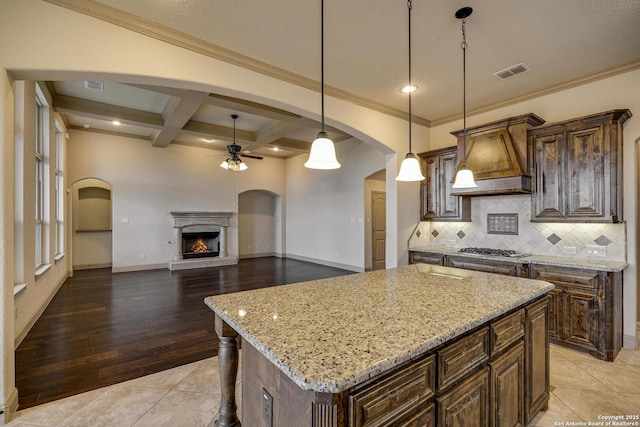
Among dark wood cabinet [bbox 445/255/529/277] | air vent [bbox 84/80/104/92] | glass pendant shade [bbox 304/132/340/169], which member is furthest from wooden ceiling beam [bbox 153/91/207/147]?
dark wood cabinet [bbox 445/255/529/277]

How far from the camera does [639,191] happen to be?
12.1 ft

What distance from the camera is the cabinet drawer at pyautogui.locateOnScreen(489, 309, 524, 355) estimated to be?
1621 millimetres

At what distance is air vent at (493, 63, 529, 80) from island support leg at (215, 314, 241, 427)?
3.76 meters

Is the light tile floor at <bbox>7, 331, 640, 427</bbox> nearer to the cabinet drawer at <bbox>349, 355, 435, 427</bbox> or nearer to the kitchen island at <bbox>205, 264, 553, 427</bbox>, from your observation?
the kitchen island at <bbox>205, 264, 553, 427</bbox>

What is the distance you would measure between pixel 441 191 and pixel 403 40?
7.93 ft

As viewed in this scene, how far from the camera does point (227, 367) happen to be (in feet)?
5.51

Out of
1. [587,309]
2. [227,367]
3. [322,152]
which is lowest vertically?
[587,309]

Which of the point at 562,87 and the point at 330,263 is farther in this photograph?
the point at 330,263

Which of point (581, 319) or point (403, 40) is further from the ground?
point (403, 40)

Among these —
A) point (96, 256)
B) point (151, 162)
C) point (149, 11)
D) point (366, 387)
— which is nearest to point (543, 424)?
point (366, 387)

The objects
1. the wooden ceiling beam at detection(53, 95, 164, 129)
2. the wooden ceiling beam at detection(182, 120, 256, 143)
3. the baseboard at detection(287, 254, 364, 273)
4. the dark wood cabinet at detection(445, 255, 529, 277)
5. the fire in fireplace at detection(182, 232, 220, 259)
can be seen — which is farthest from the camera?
the fire in fireplace at detection(182, 232, 220, 259)

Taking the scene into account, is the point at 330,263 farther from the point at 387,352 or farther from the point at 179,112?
the point at 387,352

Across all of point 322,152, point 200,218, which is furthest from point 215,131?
point 322,152

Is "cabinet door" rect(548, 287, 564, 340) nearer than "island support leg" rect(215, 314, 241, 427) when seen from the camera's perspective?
No
